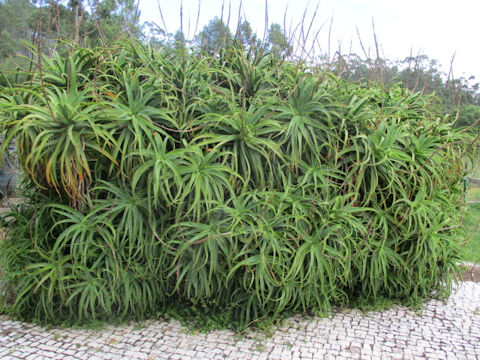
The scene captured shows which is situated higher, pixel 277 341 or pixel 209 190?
pixel 209 190

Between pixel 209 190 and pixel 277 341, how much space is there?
1.14m

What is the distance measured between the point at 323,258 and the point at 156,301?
4.32 ft

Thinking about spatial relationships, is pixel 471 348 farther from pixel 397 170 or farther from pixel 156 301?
A: pixel 156 301

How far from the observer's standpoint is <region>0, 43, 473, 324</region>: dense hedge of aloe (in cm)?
260

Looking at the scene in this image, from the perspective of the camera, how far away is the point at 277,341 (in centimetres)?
272

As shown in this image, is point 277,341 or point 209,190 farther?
point 277,341

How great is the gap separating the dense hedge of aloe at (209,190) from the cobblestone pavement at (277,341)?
6.8 inches

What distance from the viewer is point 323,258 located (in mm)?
2783

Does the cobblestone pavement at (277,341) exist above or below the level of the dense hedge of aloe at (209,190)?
below

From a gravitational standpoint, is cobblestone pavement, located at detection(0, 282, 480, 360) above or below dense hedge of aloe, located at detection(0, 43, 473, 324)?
below

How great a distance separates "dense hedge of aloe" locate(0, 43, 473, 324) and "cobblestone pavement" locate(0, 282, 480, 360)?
0.17 m

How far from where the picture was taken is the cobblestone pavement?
2.55 meters

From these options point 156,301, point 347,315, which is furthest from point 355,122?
point 156,301

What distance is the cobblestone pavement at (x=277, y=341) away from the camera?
255 centimetres
